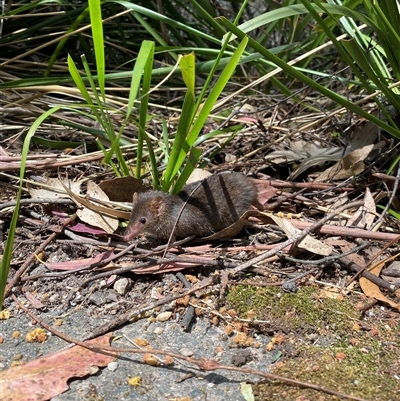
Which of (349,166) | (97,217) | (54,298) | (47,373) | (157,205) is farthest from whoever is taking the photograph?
(349,166)

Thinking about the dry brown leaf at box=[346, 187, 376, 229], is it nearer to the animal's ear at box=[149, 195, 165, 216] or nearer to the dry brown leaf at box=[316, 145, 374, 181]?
the dry brown leaf at box=[316, 145, 374, 181]

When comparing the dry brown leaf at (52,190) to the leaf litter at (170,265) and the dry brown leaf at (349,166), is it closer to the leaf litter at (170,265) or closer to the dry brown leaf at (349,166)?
the leaf litter at (170,265)

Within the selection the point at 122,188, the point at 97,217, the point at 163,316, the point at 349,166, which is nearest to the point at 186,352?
the point at 163,316

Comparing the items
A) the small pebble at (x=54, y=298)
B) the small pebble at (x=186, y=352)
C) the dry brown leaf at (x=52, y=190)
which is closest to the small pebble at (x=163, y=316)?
the small pebble at (x=186, y=352)

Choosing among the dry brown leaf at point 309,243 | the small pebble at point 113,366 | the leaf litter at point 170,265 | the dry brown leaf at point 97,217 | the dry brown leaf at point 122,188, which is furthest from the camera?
the dry brown leaf at point 122,188

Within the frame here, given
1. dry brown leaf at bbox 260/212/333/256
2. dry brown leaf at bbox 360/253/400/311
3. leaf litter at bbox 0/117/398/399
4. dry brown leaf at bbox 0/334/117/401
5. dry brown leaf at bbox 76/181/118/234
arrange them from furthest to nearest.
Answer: dry brown leaf at bbox 76/181/118/234 < dry brown leaf at bbox 260/212/333/256 < dry brown leaf at bbox 360/253/400/311 < leaf litter at bbox 0/117/398/399 < dry brown leaf at bbox 0/334/117/401

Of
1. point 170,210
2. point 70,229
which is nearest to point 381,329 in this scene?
point 170,210

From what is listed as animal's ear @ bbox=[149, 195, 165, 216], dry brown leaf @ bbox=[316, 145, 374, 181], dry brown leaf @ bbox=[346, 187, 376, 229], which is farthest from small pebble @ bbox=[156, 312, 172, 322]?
dry brown leaf @ bbox=[316, 145, 374, 181]

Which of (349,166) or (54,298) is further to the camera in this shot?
(349,166)

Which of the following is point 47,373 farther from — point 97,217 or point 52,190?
Answer: point 52,190
